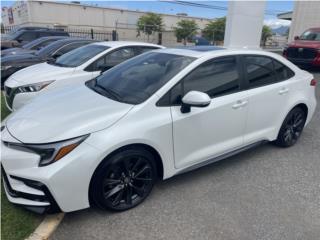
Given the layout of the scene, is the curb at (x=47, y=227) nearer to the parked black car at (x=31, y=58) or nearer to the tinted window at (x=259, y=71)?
the tinted window at (x=259, y=71)

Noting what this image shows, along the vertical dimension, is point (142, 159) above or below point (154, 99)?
below

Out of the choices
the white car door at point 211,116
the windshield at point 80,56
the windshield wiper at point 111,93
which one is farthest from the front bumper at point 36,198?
the windshield at point 80,56

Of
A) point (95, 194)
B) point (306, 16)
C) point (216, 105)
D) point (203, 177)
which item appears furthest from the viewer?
point (306, 16)

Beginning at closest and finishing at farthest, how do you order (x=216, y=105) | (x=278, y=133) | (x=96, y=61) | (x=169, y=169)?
(x=169, y=169), (x=216, y=105), (x=278, y=133), (x=96, y=61)

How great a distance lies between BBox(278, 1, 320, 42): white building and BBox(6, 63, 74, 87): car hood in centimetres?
2452

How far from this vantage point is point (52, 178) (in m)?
2.41

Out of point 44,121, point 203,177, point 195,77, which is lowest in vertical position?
point 203,177

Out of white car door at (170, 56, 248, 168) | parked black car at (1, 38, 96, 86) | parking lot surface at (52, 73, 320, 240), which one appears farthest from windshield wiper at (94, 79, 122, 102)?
parked black car at (1, 38, 96, 86)

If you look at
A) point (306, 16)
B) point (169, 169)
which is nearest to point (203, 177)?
point (169, 169)

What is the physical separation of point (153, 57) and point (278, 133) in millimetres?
2145

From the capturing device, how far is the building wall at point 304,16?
79.1 ft

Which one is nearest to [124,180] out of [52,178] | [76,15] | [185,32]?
[52,178]

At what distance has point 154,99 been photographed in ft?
9.74

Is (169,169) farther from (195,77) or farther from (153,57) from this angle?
(153,57)
